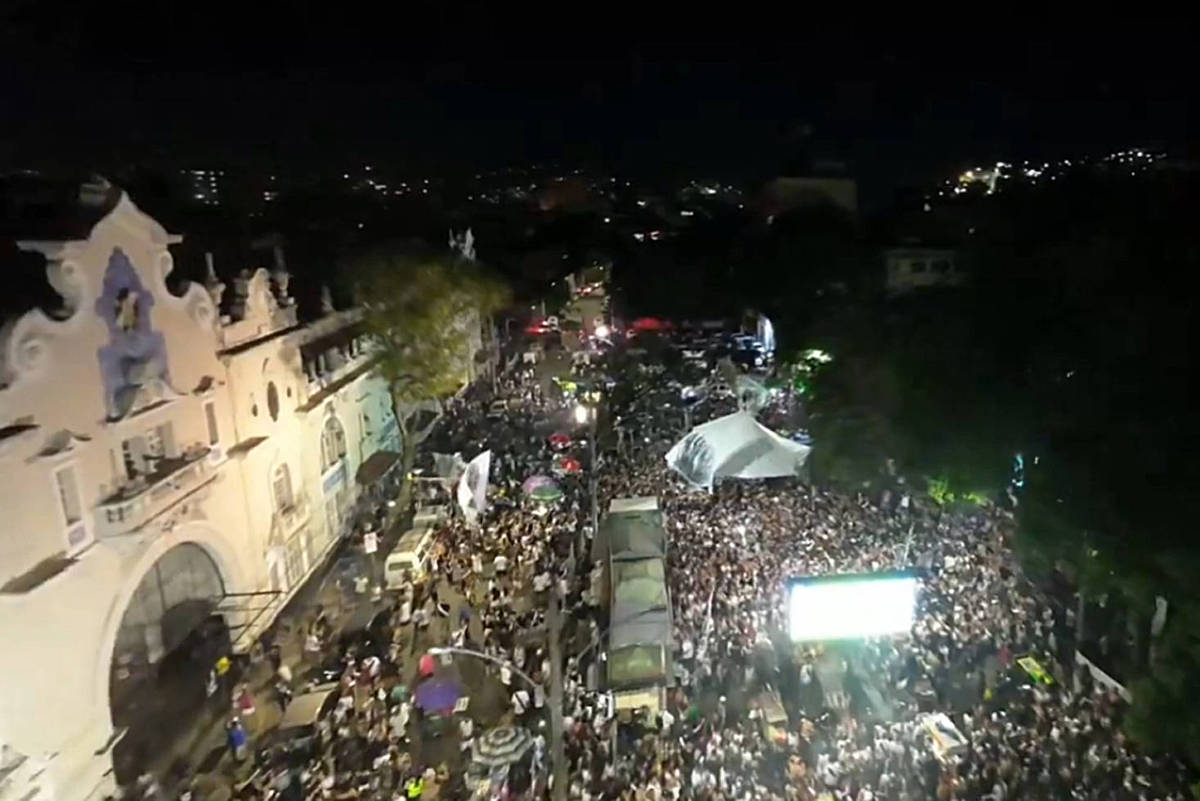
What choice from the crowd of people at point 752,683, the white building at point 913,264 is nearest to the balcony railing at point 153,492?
the crowd of people at point 752,683

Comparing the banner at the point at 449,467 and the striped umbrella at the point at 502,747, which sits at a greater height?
the banner at the point at 449,467

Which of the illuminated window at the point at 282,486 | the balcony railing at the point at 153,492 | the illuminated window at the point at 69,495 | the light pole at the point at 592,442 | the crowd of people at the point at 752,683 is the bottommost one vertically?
the crowd of people at the point at 752,683

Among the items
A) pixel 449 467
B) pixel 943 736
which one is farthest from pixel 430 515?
pixel 943 736

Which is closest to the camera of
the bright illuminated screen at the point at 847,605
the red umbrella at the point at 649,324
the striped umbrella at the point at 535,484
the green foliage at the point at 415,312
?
the bright illuminated screen at the point at 847,605

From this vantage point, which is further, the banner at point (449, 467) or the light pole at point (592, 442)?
the banner at point (449, 467)

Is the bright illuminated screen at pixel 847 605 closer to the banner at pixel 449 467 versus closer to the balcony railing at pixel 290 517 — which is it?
the balcony railing at pixel 290 517

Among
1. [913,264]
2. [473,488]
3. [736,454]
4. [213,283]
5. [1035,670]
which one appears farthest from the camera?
[913,264]

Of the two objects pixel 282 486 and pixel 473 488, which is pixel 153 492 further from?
pixel 473 488
